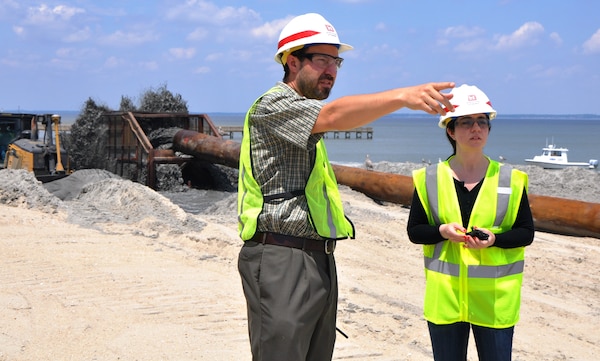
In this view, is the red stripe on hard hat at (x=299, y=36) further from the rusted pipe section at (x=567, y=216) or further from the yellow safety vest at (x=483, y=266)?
the rusted pipe section at (x=567, y=216)

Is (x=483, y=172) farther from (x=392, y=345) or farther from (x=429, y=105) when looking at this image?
(x=392, y=345)

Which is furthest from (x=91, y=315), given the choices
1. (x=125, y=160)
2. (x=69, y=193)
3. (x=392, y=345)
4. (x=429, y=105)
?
(x=125, y=160)

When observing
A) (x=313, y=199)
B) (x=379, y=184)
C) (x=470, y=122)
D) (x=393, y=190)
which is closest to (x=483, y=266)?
(x=470, y=122)

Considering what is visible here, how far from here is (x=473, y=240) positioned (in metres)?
3.31

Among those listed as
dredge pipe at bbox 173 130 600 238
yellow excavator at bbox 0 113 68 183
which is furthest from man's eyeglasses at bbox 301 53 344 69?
yellow excavator at bbox 0 113 68 183

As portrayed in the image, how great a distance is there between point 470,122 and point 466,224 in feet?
1.49

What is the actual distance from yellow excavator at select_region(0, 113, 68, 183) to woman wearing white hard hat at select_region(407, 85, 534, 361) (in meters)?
11.9

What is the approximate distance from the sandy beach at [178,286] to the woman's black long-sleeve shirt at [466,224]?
6.74 feet

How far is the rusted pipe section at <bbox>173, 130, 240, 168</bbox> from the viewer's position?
14500 millimetres

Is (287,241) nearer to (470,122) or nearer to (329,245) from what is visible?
(329,245)

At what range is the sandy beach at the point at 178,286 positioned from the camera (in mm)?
5570

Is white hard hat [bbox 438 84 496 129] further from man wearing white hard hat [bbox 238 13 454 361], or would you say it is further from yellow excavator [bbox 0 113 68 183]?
yellow excavator [bbox 0 113 68 183]

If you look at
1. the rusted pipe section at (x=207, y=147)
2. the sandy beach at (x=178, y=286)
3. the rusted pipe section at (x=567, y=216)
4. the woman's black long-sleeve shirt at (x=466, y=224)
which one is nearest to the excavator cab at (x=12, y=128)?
the rusted pipe section at (x=207, y=147)

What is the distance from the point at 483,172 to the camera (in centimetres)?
351
